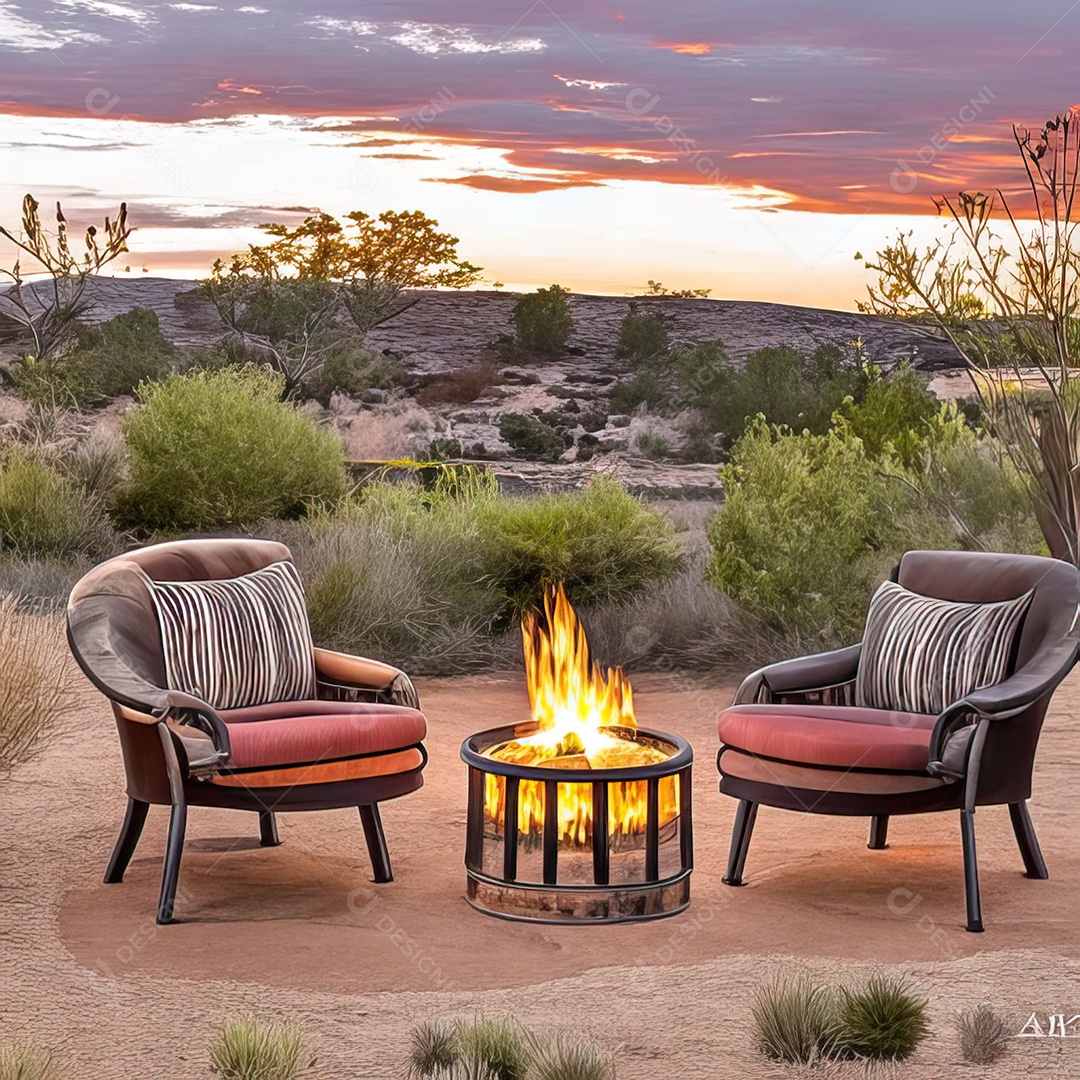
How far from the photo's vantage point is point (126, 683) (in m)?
3.89

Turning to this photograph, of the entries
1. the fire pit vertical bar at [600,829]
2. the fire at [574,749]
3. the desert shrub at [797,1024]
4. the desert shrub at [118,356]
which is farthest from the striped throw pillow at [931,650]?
the desert shrub at [118,356]

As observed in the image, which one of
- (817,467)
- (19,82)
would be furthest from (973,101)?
(19,82)

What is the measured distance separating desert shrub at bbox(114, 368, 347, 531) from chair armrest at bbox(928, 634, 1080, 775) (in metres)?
7.04

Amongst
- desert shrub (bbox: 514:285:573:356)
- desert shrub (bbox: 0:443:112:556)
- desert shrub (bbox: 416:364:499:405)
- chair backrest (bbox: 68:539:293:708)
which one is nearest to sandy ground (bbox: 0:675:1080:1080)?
chair backrest (bbox: 68:539:293:708)

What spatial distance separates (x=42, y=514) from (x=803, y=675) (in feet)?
21.8

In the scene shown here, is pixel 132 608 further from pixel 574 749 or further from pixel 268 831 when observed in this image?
pixel 574 749

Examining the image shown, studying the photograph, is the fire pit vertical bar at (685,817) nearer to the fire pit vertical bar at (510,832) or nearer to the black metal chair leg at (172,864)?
the fire pit vertical bar at (510,832)

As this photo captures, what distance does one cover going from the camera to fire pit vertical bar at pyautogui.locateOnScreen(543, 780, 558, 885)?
366 centimetres

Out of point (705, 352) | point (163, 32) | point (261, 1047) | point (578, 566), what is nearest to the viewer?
point (261, 1047)

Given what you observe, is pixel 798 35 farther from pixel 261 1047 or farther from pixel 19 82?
pixel 261 1047

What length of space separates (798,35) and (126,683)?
11.5 metres

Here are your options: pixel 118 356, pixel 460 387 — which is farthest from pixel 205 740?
pixel 460 387

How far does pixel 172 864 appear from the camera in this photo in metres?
3.80

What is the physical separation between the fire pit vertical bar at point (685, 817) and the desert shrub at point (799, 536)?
3511 millimetres
